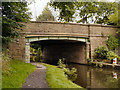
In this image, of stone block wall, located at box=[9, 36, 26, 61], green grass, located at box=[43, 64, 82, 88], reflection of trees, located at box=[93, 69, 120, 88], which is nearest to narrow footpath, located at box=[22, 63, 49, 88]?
green grass, located at box=[43, 64, 82, 88]

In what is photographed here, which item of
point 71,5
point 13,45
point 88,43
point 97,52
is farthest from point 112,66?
point 13,45

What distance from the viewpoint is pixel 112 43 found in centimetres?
1580

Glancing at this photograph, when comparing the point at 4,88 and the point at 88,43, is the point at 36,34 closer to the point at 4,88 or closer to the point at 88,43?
the point at 88,43

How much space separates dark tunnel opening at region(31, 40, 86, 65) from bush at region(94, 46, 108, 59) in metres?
1.46

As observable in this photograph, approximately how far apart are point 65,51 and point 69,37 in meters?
6.10

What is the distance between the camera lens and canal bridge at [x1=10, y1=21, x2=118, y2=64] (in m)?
12.6

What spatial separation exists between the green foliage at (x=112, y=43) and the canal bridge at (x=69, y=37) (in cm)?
45

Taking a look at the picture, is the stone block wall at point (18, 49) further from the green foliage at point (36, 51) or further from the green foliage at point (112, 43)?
the green foliage at point (36, 51)

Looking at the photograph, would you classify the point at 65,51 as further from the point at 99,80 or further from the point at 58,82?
the point at 58,82

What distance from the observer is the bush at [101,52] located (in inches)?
555

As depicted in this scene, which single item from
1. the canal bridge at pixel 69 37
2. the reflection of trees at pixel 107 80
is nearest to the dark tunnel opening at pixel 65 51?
the canal bridge at pixel 69 37

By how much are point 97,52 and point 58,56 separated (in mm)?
8635

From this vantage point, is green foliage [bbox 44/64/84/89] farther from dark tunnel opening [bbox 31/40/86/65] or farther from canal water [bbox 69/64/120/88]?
dark tunnel opening [bbox 31/40/86/65]

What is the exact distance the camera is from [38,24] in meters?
13.3
